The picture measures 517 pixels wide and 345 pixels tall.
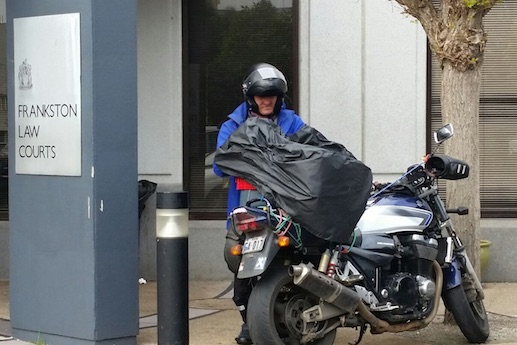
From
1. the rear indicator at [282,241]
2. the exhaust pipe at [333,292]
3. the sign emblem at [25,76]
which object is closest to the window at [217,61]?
the sign emblem at [25,76]

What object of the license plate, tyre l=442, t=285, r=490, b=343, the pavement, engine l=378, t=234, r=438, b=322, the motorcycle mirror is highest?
the motorcycle mirror

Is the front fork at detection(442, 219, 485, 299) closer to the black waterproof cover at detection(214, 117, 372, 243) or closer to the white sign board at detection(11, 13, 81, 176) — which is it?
the black waterproof cover at detection(214, 117, 372, 243)

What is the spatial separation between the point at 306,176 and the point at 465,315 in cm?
173

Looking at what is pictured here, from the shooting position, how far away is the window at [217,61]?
33.0 feet

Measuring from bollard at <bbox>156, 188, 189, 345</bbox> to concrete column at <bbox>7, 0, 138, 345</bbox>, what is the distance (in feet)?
1.93

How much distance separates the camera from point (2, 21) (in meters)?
10.4

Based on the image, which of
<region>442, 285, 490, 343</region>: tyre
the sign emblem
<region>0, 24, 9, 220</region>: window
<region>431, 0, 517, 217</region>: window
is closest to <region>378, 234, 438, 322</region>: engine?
<region>442, 285, 490, 343</region>: tyre

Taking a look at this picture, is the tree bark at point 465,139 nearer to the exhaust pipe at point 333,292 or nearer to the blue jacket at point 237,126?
the blue jacket at point 237,126

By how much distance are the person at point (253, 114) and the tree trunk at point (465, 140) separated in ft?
4.07

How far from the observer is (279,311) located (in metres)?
6.21

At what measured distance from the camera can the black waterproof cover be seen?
6113 mm

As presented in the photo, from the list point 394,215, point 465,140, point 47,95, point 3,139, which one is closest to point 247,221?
point 394,215

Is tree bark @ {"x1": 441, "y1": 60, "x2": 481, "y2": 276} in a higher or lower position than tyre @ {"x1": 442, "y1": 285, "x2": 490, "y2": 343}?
higher

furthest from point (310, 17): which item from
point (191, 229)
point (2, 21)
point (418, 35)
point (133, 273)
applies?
point (133, 273)
